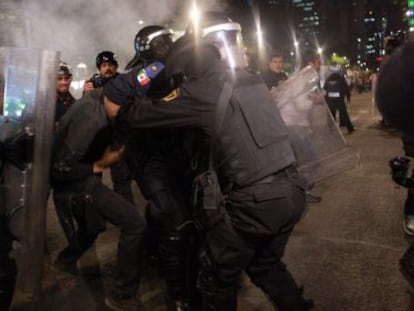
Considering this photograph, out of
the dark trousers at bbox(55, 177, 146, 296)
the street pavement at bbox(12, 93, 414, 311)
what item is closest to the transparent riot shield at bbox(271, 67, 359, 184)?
the street pavement at bbox(12, 93, 414, 311)

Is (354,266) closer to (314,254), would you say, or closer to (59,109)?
(314,254)

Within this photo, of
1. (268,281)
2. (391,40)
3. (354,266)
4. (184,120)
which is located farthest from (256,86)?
(391,40)

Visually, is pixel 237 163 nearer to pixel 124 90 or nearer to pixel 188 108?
pixel 188 108

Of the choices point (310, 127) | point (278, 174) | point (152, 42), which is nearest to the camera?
point (278, 174)

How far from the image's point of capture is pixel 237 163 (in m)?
2.26

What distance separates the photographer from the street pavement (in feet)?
10.5

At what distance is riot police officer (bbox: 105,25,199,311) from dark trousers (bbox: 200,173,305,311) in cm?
68

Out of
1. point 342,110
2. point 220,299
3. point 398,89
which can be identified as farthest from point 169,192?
point 342,110

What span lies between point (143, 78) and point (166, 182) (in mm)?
802

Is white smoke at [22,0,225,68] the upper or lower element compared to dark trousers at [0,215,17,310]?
upper

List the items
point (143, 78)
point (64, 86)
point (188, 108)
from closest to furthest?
point (188, 108) → point (143, 78) → point (64, 86)

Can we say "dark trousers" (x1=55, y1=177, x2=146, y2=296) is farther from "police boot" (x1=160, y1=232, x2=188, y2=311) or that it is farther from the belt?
the belt

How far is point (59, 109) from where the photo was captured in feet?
15.1

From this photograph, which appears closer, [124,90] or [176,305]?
[124,90]
